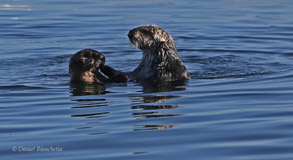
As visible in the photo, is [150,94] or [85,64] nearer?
[150,94]

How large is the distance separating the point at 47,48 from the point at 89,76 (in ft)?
11.1

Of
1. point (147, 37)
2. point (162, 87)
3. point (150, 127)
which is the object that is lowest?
point (150, 127)

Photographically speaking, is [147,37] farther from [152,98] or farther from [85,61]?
[152,98]

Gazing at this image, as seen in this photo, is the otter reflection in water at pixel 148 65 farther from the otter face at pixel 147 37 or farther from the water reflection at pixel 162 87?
the water reflection at pixel 162 87

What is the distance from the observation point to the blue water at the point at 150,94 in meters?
4.99

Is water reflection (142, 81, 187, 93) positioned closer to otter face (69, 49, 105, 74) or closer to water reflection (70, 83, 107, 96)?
water reflection (70, 83, 107, 96)

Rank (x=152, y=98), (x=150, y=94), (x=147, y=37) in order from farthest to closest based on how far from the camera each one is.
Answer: (x=147, y=37), (x=150, y=94), (x=152, y=98)

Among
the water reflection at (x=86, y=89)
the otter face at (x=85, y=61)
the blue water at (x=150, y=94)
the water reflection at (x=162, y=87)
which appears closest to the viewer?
the blue water at (x=150, y=94)

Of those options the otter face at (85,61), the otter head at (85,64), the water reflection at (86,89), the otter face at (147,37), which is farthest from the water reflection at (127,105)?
the otter face at (147,37)

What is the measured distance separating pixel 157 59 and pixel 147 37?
0.34 metres

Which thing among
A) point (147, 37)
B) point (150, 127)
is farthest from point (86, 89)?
point (150, 127)

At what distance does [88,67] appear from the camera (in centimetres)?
781

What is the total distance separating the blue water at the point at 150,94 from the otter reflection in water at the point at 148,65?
197mm

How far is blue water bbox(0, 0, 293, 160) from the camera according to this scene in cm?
499
